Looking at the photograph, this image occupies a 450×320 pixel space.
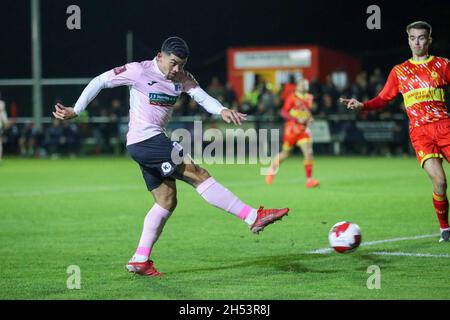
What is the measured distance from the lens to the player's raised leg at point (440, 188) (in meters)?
9.80

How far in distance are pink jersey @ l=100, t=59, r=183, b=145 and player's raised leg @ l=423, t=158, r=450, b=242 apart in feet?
10.9

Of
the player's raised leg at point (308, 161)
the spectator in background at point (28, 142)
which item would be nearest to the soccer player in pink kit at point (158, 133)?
the player's raised leg at point (308, 161)

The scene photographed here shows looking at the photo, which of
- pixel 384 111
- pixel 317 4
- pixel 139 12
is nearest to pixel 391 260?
pixel 384 111

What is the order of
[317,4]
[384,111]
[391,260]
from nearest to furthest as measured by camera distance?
1. [391,260]
2. [384,111]
3. [317,4]

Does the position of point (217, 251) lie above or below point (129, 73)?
below

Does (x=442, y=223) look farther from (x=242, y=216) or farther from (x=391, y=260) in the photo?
(x=242, y=216)

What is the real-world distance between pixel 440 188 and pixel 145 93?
12.6 ft

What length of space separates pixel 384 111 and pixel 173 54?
2050 cm

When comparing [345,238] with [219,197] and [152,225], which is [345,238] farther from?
[152,225]

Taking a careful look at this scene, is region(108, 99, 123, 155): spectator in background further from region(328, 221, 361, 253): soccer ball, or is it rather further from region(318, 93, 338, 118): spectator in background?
region(328, 221, 361, 253): soccer ball

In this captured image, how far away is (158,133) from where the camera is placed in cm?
809

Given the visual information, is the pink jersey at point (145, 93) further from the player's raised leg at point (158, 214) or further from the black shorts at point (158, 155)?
the player's raised leg at point (158, 214)

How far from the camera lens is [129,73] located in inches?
315

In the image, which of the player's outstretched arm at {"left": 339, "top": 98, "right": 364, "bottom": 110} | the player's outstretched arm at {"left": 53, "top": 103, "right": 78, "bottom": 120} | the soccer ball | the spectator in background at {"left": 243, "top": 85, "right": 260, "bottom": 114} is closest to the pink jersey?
the player's outstretched arm at {"left": 53, "top": 103, "right": 78, "bottom": 120}
